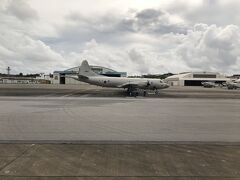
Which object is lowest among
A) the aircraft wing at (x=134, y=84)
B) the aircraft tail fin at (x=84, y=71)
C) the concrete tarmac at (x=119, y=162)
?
the concrete tarmac at (x=119, y=162)

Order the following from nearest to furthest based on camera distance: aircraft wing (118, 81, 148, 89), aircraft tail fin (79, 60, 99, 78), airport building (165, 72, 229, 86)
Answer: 1. aircraft wing (118, 81, 148, 89)
2. aircraft tail fin (79, 60, 99, 78)
3. airport building (165, 72, 229, 86)

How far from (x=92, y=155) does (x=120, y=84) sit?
134 feet

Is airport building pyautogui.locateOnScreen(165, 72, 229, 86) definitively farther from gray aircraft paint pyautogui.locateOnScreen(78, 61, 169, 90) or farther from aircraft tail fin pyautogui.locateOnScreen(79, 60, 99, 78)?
aircraft tail fin pyautogui.locateOnScreen(79, 60, 99, 78)

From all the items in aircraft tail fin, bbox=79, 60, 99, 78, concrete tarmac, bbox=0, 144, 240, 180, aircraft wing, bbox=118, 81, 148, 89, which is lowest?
concrete tarmac, bbox=0, 144, 240, 180

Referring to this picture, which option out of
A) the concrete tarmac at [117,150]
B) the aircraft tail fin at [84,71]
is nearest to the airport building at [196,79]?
the aircraft tail fin at [84,71]

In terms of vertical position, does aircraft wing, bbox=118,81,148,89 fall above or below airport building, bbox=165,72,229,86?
below

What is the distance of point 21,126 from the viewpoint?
500 inches

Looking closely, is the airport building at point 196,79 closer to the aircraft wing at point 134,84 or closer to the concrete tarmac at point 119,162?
the aircraft wing at point 134,84

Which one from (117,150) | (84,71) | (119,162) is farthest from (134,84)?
(119,162)

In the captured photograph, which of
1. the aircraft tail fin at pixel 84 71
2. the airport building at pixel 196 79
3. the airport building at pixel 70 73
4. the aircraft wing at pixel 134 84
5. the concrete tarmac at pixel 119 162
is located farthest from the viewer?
the airport building at pixel 196 79

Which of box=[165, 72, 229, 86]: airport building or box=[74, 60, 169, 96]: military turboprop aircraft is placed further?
box=[165, 72, 229, 86]: airport building

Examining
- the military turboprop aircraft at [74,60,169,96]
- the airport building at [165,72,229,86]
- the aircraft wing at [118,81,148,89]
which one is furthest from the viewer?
the airport building at [165,72,229,86]

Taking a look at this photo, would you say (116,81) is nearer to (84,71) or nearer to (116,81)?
(116,81)

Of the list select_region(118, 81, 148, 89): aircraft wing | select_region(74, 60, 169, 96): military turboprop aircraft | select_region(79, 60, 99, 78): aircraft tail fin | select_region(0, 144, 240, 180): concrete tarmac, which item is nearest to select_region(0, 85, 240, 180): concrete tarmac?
select_region(0, 144, 240, 180): concrete tarmac
